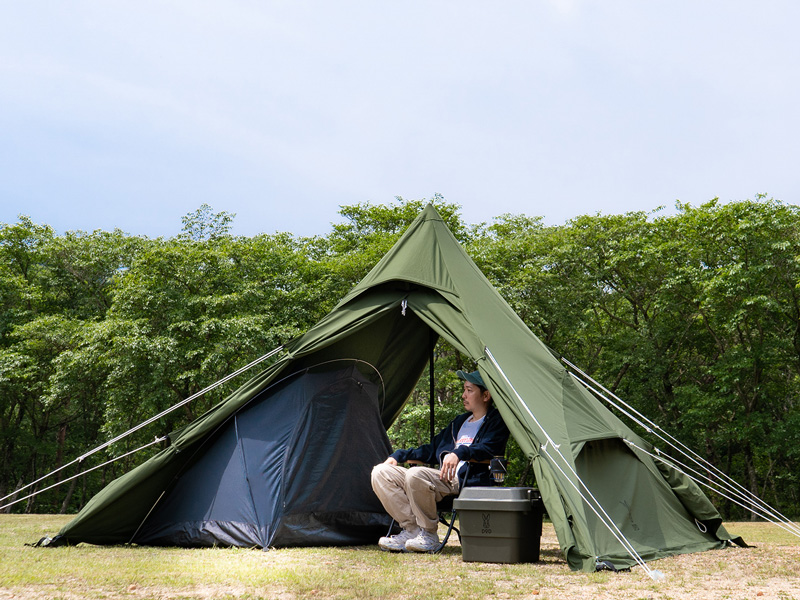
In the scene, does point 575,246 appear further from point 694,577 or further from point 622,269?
point 694,577

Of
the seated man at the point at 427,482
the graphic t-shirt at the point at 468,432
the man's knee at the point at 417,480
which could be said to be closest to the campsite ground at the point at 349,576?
the seated man at the point at 427,482

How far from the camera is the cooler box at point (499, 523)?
4695 mm

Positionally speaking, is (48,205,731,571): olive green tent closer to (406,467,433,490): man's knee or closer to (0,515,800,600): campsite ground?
(0,515,800,600): campsite ground

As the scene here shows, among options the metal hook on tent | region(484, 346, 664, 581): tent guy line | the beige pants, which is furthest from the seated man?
the metal hook on tent

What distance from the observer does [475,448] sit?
536 cm

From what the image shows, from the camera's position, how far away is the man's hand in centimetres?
524

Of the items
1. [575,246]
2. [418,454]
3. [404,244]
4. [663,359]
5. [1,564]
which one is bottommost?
[1,564]

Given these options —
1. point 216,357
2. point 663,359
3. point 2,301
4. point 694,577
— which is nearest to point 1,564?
point 694,577

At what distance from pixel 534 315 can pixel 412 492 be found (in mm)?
11758

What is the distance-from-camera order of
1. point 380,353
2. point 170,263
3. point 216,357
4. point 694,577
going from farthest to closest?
1. point 170,263
2. point 216,357
3. point 380,353
4. point 694,577

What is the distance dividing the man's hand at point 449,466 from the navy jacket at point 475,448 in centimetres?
8

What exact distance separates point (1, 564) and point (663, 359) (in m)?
16.2

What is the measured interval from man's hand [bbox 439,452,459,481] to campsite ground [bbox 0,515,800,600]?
0.53 meters

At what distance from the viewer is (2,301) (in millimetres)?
20203
